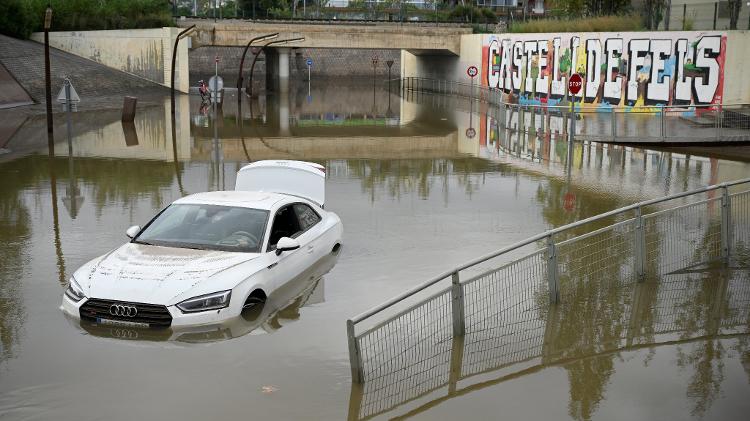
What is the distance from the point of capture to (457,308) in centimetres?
990

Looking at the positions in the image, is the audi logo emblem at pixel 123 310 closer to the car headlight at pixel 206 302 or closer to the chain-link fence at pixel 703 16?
the car headlight at pixel 206 302

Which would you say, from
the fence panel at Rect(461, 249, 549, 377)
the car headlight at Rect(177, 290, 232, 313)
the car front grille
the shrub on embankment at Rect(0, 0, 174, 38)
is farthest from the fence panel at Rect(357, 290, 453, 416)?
the shrub on embankment at Rect(0, 0, 174, 38)

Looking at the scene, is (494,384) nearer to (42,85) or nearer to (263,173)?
(263,173)

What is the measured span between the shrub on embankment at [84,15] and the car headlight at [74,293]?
4823cm

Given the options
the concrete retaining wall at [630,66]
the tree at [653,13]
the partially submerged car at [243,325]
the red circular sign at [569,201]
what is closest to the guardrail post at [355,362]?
the partially submerged car at [243,325]

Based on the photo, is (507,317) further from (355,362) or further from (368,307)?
(355,362)

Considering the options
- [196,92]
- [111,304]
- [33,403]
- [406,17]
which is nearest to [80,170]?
[111,304]

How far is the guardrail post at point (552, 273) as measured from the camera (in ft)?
35.0

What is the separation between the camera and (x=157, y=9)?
62.5 m

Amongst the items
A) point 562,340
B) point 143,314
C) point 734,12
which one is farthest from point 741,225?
point 734,12

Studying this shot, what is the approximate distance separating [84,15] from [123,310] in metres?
55.2

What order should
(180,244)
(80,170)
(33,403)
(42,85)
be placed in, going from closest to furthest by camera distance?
(33,403), (180,244), (80,170), (42,85)

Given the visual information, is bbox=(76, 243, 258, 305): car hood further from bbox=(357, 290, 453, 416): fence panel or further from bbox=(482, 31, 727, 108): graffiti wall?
bbox=(482, 31, 727, 108): graffiti wall

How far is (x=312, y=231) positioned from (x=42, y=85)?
37380mm
